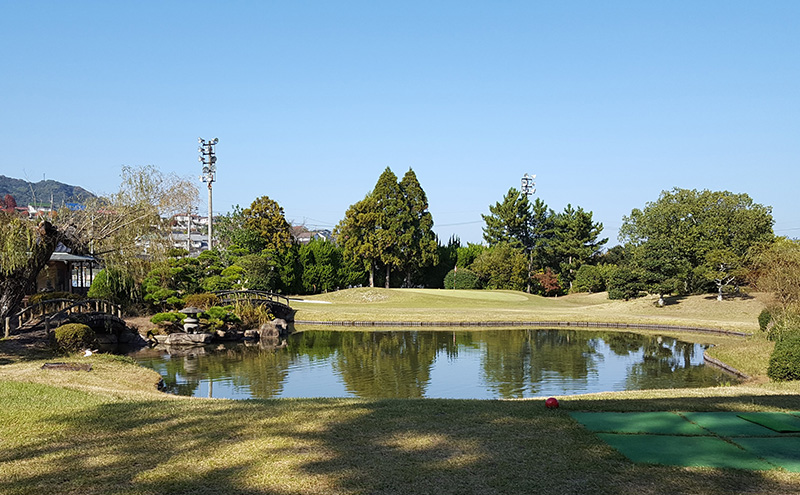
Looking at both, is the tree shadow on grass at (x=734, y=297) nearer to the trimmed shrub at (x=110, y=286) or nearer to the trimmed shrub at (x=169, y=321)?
the trimmed shrub at (x=169, y=321)

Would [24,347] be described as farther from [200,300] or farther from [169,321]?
[200,300]

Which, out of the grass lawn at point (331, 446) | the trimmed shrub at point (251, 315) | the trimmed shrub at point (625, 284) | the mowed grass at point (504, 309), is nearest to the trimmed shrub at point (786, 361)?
the grass lawn at point (331, 446)

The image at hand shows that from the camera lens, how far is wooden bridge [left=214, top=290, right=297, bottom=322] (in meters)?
28.7

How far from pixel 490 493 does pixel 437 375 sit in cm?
1257

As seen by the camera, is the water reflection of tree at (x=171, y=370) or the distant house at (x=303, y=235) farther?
the distant house at (x=303, y=235)

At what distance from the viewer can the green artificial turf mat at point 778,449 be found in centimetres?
537

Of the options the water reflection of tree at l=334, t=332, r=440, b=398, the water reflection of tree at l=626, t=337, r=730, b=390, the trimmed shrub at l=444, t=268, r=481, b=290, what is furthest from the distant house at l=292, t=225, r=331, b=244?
the water reflection of tree at l=626, t=337, r=730, b=390

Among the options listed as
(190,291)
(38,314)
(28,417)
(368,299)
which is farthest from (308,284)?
(28,417)

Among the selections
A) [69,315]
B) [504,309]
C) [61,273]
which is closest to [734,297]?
[504,309]

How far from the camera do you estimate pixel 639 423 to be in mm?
6863

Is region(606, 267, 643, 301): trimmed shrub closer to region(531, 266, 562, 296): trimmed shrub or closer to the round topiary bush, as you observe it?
region(531, 266, 562, 296): trimmed shrub

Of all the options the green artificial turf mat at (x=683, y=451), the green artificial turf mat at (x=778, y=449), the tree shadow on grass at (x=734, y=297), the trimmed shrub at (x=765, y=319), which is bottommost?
the green artificial turf mat at (x=683, y=451)

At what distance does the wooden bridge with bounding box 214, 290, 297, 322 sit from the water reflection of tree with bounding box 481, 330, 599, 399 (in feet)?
34.4

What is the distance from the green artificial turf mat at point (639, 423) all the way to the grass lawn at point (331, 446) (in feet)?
0.78
